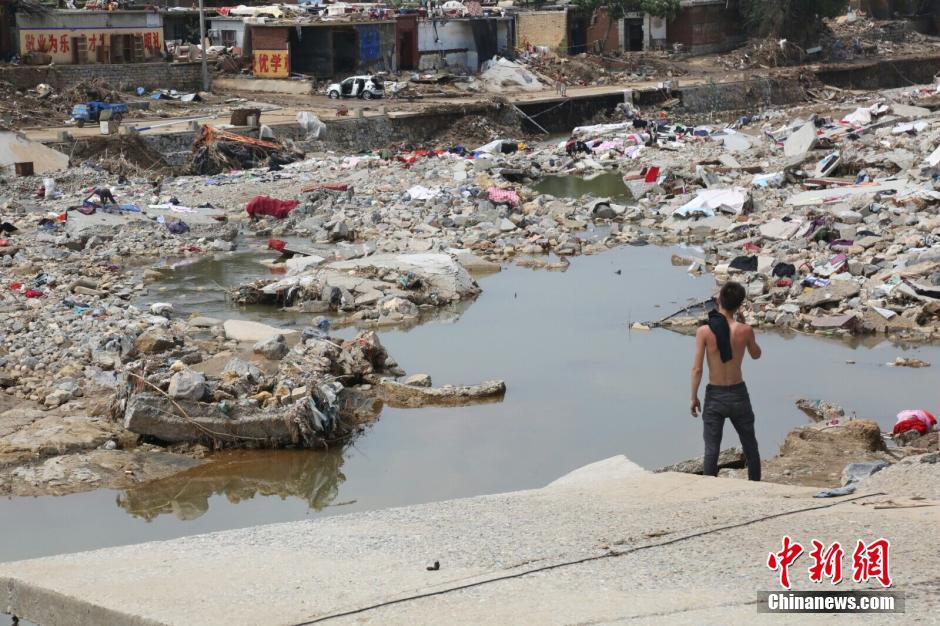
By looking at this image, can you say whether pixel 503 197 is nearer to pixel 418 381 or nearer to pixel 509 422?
pixel 418 381

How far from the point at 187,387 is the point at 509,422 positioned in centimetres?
257

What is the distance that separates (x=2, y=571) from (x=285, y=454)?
11.8 ft

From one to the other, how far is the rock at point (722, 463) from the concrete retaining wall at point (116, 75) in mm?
25373

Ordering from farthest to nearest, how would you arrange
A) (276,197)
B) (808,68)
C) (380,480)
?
(808,68) → (276,197) → (380,480)

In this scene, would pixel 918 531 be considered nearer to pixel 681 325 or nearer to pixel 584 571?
pixel 584 571

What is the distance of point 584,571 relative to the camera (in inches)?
185

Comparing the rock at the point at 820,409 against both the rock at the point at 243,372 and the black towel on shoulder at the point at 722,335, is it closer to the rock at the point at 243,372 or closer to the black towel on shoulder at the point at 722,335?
the black towel on shoulder at the point at 722,335

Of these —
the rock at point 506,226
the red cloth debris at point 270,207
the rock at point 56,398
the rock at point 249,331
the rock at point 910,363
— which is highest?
the red cloth debris at point 270,207

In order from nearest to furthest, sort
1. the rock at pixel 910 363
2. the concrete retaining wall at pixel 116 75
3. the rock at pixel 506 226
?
the rock at pixel 910 363 → the rock at pixel 506 226 → the concrete retaining wall at pixel 116 75

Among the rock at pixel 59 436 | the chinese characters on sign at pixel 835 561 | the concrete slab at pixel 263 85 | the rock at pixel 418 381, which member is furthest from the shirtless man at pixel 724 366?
the concrete slab at pixel 263 85

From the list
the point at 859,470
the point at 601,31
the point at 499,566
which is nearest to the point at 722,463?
the point at 859,470

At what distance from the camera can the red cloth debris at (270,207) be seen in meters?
18.6

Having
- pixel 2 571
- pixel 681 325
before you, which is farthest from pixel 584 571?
pixel 681 325

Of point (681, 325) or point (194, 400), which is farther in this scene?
point (681, 325)
